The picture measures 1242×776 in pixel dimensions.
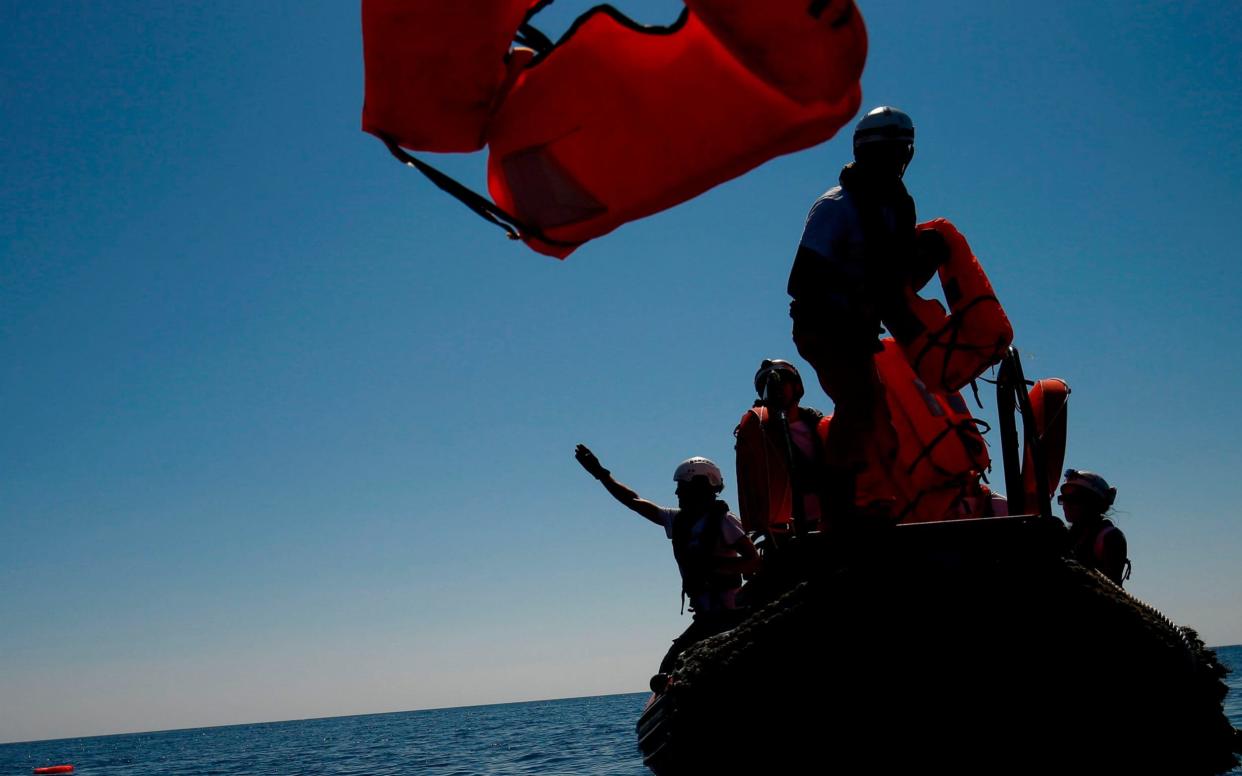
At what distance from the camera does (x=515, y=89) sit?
269 centimetres

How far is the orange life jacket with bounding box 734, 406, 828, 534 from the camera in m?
5.33

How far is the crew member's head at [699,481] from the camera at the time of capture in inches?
312

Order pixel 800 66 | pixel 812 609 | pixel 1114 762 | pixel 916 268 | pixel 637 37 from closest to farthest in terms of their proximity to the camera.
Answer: pixel 800 66 → pixel 637 37 → pixel 1114 762 → pixel 812 609 → pixel 916 268

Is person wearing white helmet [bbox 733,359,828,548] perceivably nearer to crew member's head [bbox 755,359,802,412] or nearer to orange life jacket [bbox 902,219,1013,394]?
crew member's head [bbox 755,359,802,412]

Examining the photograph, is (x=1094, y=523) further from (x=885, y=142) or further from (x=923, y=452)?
(x=885, y=142)

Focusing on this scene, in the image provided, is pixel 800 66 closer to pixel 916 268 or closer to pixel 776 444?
pixel 916 268

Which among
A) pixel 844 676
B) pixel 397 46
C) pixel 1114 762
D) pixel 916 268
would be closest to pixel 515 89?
pixel 397 46

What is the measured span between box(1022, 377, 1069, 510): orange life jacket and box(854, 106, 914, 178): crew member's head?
5.84 ft

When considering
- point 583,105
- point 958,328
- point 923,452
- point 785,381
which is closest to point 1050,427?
point 923,452

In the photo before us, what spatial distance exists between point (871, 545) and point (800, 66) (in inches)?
74.9

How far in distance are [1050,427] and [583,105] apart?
3.72 metres

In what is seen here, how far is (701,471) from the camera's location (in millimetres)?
7922

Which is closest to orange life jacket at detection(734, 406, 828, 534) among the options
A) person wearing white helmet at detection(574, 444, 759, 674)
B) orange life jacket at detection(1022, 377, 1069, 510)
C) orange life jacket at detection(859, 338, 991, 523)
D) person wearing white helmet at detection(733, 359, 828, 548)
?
person wearing white helmet at detection(733, 359, 828, 548)

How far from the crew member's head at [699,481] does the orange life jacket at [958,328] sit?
3342mm
